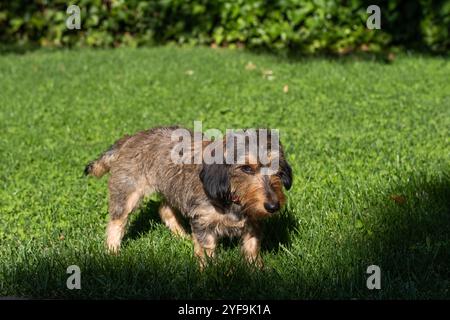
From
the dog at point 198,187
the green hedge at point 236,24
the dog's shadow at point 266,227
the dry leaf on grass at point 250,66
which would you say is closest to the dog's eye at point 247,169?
the dog at point 198,187

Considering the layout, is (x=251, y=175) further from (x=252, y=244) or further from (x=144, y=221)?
(x=144, y=221)

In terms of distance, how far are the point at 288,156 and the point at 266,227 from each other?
2177mm

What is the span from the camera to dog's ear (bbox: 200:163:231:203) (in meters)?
5.12

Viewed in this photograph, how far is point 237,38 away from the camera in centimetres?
1588

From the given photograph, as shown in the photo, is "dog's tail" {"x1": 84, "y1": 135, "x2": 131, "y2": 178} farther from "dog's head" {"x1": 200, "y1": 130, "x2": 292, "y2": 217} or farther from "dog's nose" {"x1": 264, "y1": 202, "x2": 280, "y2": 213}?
"dog's nose" {"x1": 264, "y1": 202, "x2": 280, "y2": 213}

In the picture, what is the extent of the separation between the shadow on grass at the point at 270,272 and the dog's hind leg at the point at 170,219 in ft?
2.15

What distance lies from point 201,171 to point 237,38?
10.9 m

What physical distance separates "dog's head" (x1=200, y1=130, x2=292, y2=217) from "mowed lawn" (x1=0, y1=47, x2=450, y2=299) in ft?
1.79

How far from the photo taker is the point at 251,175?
5023 millimetres

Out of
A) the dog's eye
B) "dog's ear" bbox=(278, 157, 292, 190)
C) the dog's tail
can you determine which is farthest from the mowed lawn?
the dog's eye

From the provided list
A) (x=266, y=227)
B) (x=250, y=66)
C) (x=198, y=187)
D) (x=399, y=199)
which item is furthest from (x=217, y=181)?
(x=250, y=66)
